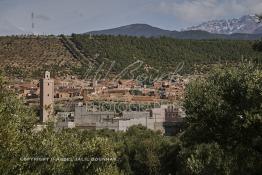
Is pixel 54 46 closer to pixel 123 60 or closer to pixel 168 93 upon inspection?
pixel 123 60

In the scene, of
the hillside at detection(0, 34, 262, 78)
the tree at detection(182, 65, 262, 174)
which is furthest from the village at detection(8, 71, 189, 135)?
the tree at detection(182, 65, 262, 174)

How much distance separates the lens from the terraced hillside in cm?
12966

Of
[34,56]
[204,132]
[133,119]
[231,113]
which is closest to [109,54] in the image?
[34,56]

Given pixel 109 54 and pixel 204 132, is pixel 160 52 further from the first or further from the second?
pixel 204 132

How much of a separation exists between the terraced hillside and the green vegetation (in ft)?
19.3

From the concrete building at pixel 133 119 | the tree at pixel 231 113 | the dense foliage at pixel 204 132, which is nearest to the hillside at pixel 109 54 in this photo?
the concrete building at pixel 133 119

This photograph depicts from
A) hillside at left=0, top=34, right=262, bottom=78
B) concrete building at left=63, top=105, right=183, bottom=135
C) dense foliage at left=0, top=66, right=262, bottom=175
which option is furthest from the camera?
hillside at left=0, top=34, right=262, bottom=78

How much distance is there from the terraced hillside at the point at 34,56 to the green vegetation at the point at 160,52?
5.87m

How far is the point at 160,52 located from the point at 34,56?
33316mm

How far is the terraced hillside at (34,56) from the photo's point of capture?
129663 mm

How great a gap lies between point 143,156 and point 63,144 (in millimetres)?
20756

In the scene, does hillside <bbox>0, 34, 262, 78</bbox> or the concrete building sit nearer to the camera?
the concrete building

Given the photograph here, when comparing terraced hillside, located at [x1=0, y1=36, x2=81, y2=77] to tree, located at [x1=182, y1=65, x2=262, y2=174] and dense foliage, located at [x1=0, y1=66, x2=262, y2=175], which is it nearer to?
dense foliage, located at [x1=0, y1=66, x2=262, y2=175]

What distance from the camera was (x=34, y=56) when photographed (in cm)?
13812
